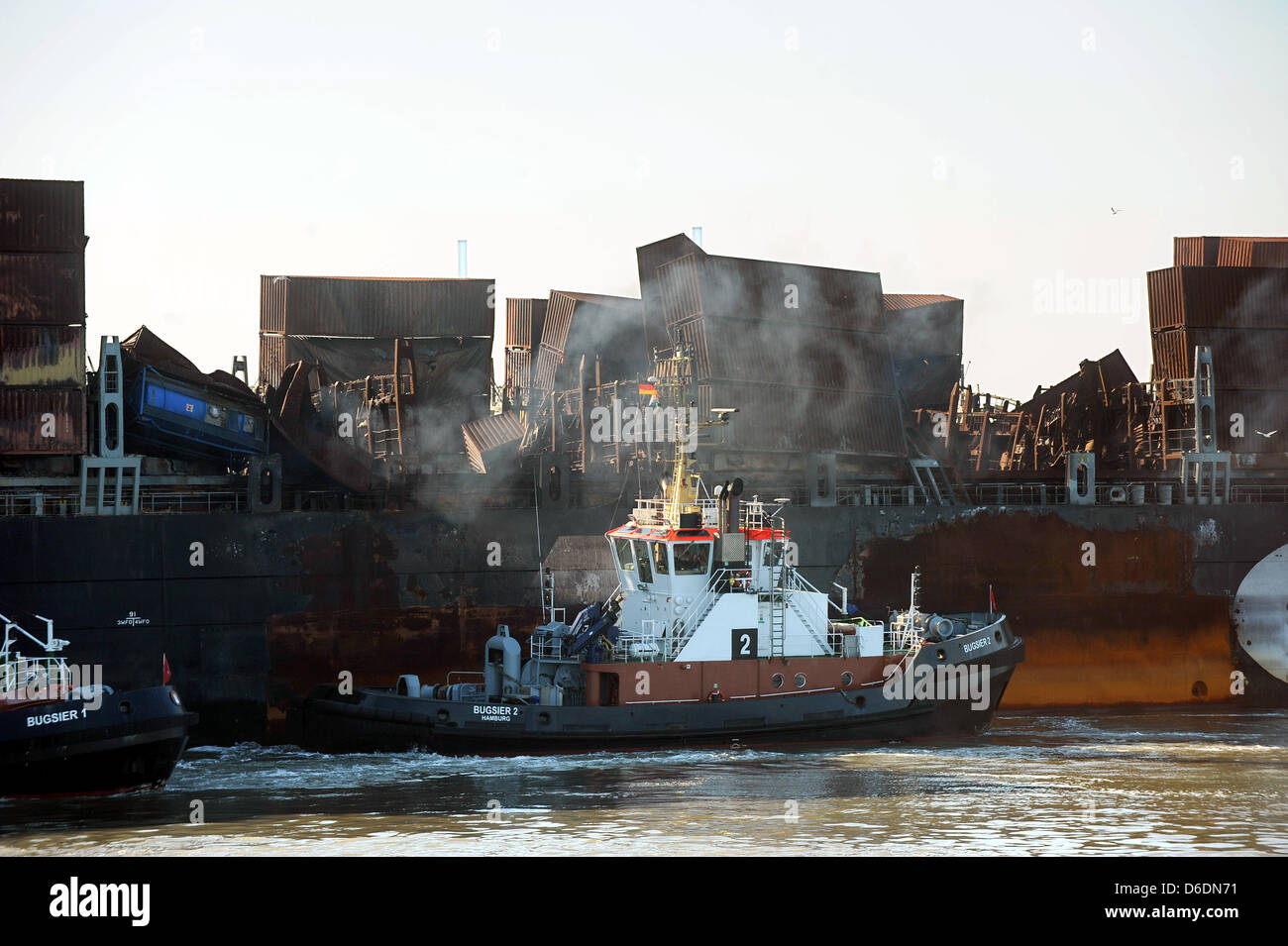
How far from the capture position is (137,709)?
62.0 ft

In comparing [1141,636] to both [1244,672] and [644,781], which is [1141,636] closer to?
[1244,672]

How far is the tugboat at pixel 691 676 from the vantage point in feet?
69.9

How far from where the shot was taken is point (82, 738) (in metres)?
18.6

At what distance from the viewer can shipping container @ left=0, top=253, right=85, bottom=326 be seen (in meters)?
26.4

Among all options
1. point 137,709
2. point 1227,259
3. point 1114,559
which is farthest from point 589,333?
point 137,709

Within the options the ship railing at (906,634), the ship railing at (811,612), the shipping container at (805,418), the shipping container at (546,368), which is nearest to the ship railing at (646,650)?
the ship railing at (811,612)

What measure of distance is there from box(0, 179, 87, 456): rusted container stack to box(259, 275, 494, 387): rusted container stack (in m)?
11.2

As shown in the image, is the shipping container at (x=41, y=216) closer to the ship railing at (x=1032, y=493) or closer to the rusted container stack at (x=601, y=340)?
the rusted container stack at (x=601, y=340)

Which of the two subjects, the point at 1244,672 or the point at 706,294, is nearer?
the point at 1244,672

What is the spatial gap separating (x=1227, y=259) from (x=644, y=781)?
2674 centimetres

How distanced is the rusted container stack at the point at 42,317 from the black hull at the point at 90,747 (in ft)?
29.5

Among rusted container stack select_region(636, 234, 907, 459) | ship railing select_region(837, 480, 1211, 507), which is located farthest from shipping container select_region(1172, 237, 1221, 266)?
rusted container stack select_region(636, 234, 907, 459)

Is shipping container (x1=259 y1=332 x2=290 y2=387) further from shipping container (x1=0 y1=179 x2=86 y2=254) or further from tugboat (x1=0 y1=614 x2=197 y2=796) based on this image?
tugboat (x1=0 y1=614 x2=197 y2=796)

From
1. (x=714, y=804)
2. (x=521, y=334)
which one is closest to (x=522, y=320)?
(x=521, y=334)
